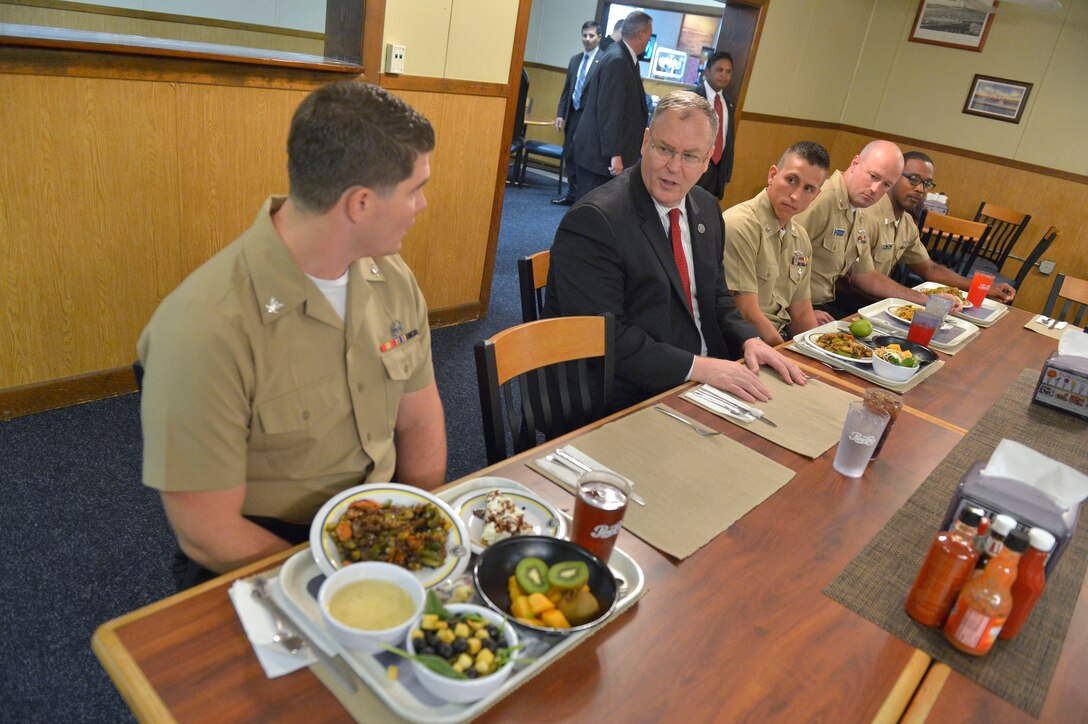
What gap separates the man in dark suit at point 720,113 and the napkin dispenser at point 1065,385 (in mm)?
3441

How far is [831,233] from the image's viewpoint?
3.16 metres

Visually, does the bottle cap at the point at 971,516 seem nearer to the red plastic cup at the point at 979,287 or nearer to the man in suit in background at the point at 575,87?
the red plastic cup at the point at 979,287

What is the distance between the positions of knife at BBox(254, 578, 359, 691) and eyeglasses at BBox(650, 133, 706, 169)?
156cm

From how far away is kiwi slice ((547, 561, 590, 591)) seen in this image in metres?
0.96

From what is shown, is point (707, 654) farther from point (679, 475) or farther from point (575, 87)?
point (575, 87)

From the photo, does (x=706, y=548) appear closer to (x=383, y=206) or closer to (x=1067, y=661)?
(x=1067, y=661)

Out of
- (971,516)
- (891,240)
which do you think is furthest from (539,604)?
(891,240)

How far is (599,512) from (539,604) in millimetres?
161

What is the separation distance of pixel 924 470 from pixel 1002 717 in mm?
666

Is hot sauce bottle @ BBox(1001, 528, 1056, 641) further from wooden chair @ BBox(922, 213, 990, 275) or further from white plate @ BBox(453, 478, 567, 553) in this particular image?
wooden chair @ BBox(922, 213, 990, 275)

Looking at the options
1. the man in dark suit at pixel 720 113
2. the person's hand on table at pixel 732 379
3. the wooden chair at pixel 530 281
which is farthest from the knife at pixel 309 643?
the man in dark suit at pixel 720 113

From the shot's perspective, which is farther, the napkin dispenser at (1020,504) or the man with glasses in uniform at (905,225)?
the man with glasses in uniform at (905,225)

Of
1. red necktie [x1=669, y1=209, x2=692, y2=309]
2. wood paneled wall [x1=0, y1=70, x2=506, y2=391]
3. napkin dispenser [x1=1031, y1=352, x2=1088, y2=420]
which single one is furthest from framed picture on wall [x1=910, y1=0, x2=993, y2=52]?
wood paneled wall [x1=0, y1=70, x2=506, y2=391]

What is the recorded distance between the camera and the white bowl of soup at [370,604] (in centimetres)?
83
